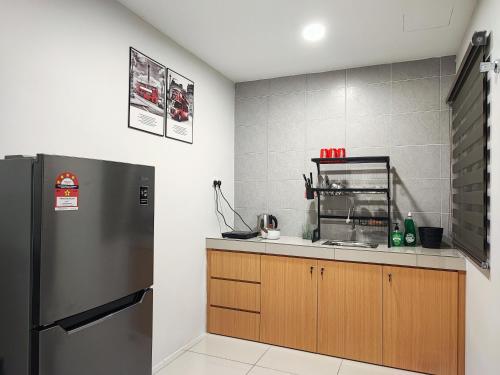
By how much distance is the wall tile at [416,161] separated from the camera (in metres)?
3.02

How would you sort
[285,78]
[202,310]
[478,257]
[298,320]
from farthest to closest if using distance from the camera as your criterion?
[285,78]
[202,310]
[298,320]
[478,257]

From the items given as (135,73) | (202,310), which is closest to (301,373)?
(202,310)

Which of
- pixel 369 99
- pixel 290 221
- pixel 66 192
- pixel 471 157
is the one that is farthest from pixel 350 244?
pixel 66 192

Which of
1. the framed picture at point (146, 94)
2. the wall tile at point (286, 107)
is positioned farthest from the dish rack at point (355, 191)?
the framed picture at point (146, 94)

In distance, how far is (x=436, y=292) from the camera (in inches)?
A: 98.5

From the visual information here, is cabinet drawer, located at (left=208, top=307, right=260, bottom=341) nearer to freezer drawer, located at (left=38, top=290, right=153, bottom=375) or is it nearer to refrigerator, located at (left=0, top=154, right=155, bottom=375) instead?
freezer drawer, located at (left=38, top=290, right=153, bottom=375)

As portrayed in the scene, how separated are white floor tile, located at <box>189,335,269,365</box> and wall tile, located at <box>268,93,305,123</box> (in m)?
2.27

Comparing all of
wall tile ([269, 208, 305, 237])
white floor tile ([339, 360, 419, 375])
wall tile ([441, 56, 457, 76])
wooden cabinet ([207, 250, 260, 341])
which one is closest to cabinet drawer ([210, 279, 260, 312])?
wooden cabinet ([207, 250, 260, 341])

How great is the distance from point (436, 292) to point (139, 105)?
2602mm

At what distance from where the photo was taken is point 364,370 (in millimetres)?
2623

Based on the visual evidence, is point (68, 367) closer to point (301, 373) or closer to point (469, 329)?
point (301, 373)

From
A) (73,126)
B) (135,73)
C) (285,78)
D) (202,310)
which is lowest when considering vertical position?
(202,310)

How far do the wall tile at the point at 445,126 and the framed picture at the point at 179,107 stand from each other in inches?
88.9

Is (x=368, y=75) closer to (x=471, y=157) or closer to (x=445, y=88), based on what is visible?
(x=445, y=88)
